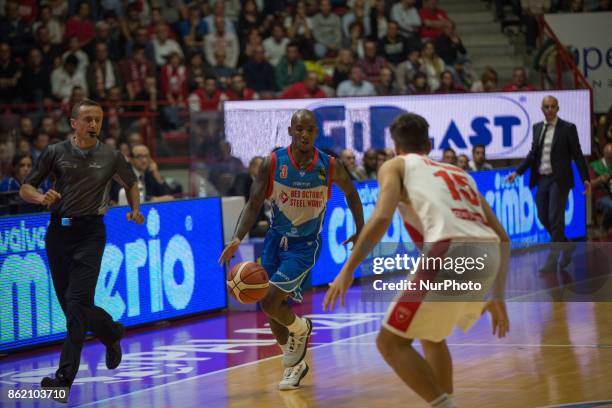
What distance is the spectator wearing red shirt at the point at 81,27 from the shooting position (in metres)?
22.0

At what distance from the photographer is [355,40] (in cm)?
2338

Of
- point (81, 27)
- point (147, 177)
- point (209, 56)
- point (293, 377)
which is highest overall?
point (81, 27)

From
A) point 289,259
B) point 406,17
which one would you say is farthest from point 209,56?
point 289,259

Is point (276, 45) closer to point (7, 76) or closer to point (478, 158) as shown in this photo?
point (7, 76)

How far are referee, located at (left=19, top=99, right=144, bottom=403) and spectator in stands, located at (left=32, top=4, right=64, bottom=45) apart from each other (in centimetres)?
1299

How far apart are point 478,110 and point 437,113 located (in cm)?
74

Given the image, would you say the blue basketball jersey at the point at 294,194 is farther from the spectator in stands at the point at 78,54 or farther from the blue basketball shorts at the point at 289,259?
the spectator in stands at the point at 78,54

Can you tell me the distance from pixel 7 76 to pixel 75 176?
501 inches

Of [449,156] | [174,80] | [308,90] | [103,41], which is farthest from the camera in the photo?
[103,41]

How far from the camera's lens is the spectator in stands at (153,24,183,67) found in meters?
21.8

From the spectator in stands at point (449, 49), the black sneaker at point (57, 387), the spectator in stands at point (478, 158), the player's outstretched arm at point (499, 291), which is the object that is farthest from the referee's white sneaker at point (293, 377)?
the spectator in stands at point (449, 49)

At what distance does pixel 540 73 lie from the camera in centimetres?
2361

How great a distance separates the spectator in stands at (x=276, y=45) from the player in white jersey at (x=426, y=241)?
1628 cm

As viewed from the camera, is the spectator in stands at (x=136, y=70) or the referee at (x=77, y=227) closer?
the referee at (x=77, y=227)
